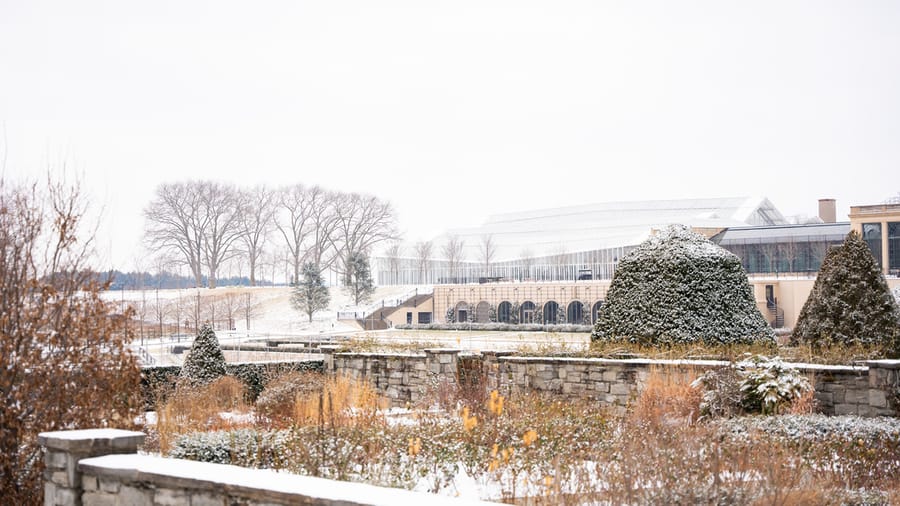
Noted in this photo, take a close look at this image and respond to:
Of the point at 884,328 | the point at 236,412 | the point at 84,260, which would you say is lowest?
the point at 236,412

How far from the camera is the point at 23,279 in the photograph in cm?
838

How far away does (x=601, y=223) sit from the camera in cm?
8550

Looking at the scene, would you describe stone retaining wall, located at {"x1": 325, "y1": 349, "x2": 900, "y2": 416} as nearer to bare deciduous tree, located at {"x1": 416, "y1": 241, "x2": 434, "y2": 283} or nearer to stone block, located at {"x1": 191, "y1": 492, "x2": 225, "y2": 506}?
stone block, located at {"x1": 191, "y1": 492, "x2": 225, "y2": 506}

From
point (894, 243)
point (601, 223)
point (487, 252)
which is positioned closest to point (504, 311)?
point (487, 252)

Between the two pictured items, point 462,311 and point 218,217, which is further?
point 218,217

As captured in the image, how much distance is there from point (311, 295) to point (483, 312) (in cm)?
1123

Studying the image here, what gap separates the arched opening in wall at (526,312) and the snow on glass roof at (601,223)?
13.4 metres

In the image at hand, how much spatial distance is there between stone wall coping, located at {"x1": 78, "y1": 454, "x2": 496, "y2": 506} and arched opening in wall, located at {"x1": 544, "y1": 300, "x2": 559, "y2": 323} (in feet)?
159

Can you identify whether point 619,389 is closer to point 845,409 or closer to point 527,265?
point 845,409

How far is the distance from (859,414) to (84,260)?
933 centimetres

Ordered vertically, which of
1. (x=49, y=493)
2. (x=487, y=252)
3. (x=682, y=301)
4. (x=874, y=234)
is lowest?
(x=49, y=493)

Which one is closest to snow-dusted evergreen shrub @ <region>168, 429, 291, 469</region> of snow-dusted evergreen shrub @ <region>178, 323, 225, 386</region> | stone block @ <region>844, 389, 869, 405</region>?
stone block @ <region>844, 389, 869, 405</region>

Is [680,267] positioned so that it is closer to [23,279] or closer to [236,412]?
[236,412]

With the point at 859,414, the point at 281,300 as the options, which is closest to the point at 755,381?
the point at 859,414
